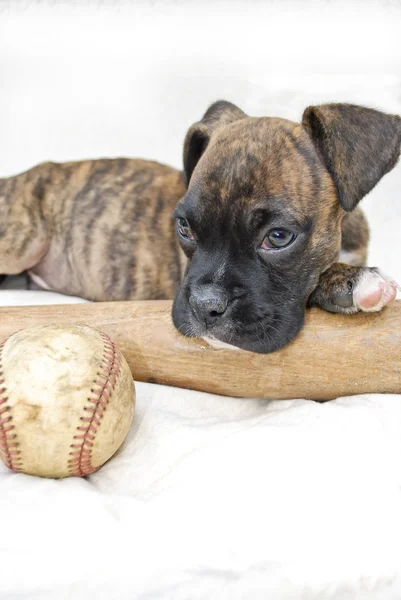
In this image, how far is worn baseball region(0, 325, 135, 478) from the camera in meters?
2.25

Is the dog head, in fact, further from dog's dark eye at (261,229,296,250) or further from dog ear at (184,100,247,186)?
dog ear at (184,100,247,186)

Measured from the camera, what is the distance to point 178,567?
2.02 metres

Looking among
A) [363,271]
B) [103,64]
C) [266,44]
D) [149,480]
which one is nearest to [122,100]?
[103,64]

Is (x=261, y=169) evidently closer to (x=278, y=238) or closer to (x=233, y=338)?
(x=278, y=238)

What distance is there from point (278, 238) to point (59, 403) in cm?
98

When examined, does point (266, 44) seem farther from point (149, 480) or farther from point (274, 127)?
point (149, 480)

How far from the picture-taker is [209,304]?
2.50 metres

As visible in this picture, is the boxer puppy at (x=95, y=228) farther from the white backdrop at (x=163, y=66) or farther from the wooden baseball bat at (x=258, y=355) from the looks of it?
the white backdrop at (x=163, y=66)

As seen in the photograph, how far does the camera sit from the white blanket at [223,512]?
1.98 meters

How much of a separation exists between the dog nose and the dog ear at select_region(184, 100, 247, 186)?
1007 mm

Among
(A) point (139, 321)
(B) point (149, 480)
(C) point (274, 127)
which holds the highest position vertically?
(C) point (274, 127)

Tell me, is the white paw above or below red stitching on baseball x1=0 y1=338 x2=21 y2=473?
above


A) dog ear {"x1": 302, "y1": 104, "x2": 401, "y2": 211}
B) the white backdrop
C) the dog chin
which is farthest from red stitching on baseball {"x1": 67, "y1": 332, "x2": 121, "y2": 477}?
the white backdrop

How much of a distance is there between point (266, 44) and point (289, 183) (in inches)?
141
